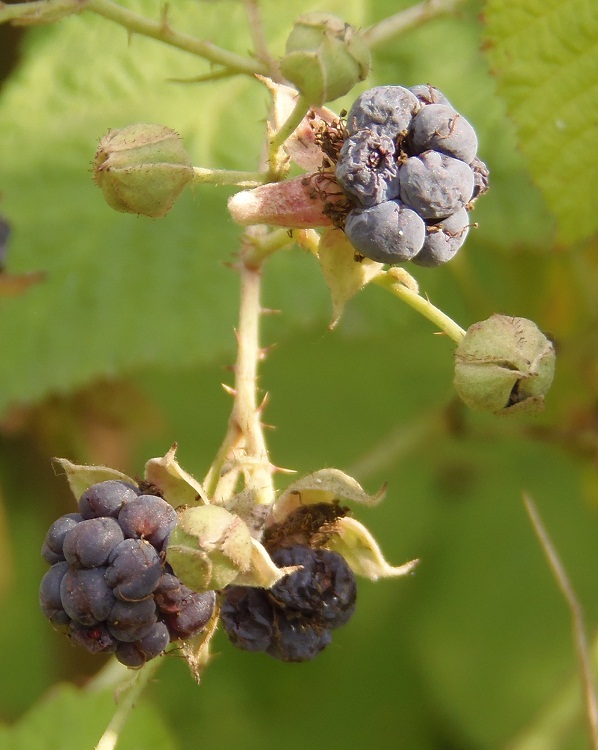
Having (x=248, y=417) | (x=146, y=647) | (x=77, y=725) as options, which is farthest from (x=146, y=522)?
(x=77, y=725)

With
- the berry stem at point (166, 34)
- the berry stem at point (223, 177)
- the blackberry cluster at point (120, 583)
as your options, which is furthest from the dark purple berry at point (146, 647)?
the berry stem at point (166, 34)

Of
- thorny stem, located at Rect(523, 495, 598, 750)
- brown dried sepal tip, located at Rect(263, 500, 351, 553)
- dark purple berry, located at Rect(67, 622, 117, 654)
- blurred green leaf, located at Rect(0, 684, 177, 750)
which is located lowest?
blurred green leaf, located at Rect(0, 684, 177, 750)

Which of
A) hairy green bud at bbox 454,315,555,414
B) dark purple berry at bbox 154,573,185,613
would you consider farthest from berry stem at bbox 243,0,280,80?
dark purple berry at bbox 154,573,185,613

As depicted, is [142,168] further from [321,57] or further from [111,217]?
[111,217]

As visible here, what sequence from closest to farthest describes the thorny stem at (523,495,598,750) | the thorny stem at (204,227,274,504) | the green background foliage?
the thorny stem at (204,227,274,504) < the thorny stem at (523,495,598,750) < the green background foliage

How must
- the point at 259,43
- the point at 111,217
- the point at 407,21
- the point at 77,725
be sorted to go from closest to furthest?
the point at 259,43 → the point at 407,21 → the point at 77,725 → the point at 111,217

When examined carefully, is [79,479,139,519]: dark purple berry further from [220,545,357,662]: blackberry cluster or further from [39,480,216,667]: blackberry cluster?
[220,545,357,662]: blackberry cluster

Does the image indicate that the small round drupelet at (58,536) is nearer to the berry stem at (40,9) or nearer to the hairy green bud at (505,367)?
the hairy green bud at (505,367)
